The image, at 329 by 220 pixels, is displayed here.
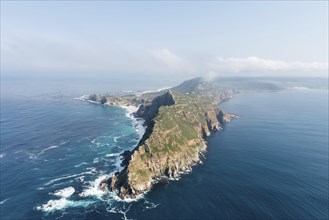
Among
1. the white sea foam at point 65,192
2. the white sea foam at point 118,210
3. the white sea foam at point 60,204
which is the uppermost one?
the white sea foam at point 65,192

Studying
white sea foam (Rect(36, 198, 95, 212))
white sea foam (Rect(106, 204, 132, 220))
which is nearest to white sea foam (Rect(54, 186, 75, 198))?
white sea foam (Rect(36, 198, 95, 212))

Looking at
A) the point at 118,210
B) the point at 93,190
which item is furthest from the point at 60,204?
the point at 118,210

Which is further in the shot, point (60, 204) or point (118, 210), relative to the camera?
point (60, 204)

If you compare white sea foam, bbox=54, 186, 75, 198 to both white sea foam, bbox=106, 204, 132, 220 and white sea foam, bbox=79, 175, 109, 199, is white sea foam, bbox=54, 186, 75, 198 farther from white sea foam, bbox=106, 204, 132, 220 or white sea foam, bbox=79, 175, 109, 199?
white sea foam, bbox=106, 204, 132, 220

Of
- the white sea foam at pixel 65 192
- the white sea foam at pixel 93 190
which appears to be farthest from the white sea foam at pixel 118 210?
the white sea foam at pixel 65 192

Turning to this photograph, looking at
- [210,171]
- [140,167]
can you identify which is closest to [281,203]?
[210,171]

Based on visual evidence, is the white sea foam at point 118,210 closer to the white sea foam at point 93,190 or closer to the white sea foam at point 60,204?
the white sea foam at point 60,204

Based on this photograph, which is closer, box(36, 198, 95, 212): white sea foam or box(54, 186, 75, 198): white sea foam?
box(36, 198, 95, 212): white sea foam

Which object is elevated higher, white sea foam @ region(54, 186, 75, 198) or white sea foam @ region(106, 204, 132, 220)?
white sea foam @ region(54, 186, 75, 198)

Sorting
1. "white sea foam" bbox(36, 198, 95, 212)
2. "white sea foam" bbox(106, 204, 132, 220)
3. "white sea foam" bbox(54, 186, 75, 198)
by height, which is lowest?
"white sea foam" bbox(106, 204, 132, 220)

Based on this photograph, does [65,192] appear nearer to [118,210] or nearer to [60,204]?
[60,204]
